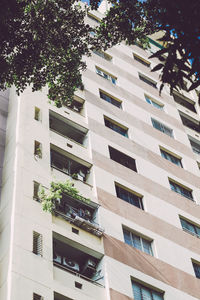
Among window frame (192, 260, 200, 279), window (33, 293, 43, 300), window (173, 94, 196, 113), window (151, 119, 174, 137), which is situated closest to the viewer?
window (33, 293, 43, 300)

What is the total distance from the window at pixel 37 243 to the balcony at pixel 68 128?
8.68 meters

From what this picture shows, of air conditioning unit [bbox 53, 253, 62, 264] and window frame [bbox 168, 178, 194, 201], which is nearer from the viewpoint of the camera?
air conditioning unit [bbox 53, 253, 62, 264]

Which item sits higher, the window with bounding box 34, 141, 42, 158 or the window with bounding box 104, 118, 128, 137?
the window with bounding box 104, 118, 128, 137

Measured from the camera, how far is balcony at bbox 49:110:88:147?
24.2 m

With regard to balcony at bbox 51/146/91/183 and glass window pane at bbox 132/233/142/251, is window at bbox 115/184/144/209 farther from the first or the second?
glass window pane at bbox 132/233/142/251

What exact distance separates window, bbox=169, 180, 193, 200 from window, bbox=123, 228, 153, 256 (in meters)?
5.97

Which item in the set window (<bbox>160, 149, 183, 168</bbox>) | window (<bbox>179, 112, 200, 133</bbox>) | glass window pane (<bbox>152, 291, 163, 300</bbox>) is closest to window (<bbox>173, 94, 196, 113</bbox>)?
window (<bbox>179, 112, 200, 133</bbox>)

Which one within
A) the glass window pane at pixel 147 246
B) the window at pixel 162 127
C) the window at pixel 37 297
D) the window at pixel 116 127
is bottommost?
the window at pixel 37 297

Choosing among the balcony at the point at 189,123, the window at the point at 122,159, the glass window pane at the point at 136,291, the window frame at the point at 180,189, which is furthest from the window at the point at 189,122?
the glass window pane at the point at 136,291

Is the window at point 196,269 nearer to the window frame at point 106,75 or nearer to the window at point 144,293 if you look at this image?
the window at point 144,293

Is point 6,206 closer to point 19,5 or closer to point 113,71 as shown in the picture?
point 19,5

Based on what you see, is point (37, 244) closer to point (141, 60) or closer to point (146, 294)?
point (146, 294)

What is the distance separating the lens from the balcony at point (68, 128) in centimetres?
2423

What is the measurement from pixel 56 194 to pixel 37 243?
2.49m
